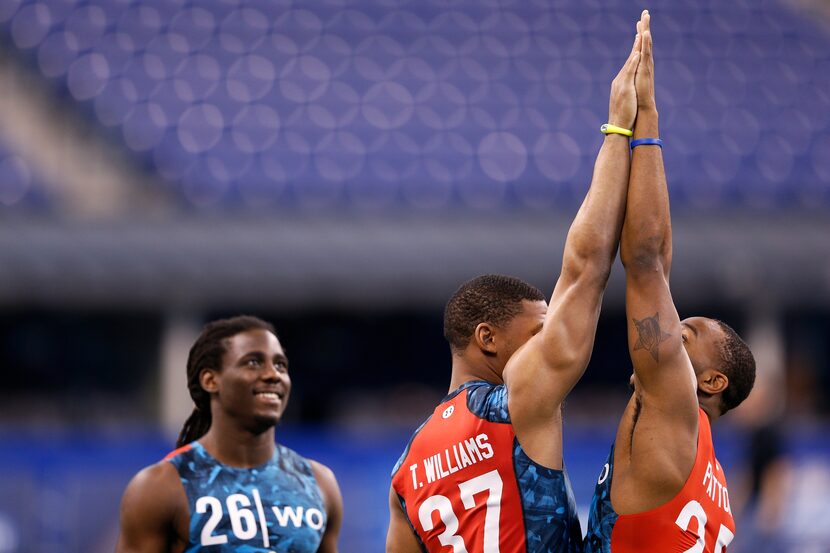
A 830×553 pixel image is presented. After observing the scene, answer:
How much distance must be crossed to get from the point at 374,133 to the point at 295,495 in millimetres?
10479

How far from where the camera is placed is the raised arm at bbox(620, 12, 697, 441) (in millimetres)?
3457

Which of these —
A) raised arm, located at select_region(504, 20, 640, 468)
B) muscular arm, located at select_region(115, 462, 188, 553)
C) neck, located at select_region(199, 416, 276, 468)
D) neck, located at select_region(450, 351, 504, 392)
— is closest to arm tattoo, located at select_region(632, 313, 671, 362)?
raised arm, located at select_region(504, 20, 640, 468)

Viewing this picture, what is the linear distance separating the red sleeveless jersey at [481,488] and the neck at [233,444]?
4.00ft

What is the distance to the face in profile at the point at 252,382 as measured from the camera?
481 cm

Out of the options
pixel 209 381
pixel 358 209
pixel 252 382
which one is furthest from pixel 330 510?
pixel 358 209

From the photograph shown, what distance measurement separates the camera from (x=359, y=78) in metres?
15.8

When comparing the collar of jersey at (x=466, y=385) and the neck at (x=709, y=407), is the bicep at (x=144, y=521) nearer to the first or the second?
the collar of jersey at (x=466, y=385)

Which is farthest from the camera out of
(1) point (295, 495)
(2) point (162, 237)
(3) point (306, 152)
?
(3) point (306, 152)

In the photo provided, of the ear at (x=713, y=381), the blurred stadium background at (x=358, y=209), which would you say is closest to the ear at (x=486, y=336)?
the ear at (x=713, y=381)

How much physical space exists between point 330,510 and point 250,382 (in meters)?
0.69

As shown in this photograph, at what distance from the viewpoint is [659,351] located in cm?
346

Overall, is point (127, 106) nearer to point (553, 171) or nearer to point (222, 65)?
point (222, 65)

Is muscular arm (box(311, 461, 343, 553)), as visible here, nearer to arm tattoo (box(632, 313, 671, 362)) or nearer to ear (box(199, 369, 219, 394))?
ear (box(199, 369, 219, 394))

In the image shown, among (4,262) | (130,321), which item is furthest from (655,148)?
(130,321)
